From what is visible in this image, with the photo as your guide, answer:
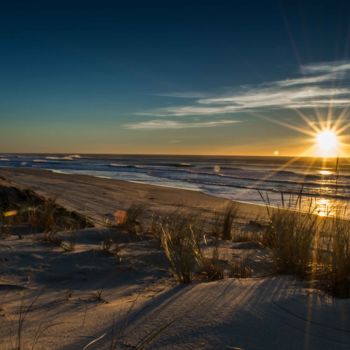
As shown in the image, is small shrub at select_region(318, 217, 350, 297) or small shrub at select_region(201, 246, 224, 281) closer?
small shrub at select_region(318, 217, 350, 297)

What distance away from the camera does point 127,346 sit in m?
1.63

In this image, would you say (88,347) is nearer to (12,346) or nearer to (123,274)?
(12,346)

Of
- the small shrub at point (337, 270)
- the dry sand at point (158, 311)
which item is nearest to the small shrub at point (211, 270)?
the dry sand at point (158, 311)

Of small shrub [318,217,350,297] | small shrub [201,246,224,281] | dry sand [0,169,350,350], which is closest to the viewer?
dry sand [0,169,350,350]

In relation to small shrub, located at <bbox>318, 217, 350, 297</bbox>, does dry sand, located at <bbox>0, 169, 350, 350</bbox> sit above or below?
below

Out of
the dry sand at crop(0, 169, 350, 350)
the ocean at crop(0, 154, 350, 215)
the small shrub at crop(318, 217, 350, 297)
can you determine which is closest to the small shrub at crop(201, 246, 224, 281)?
the dry sand at crop(0, 169, 350, 350)

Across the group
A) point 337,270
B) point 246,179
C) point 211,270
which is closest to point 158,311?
point 211,270

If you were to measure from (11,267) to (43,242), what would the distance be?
1006mm

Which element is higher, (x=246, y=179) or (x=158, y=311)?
(x=158, y=311)

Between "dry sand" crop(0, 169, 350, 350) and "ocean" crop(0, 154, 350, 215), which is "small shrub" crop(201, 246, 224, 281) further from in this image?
"ocean" crop(0, 154, 350, 215)

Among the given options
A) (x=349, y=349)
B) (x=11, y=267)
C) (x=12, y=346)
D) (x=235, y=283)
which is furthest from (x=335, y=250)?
(x=11, y=267)

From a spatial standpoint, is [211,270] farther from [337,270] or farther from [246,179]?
[246,179]

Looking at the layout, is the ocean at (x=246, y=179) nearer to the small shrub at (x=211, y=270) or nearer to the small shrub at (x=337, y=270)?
the small shrub at (x=337, y=270)

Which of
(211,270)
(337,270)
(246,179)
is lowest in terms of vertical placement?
(246,179)
